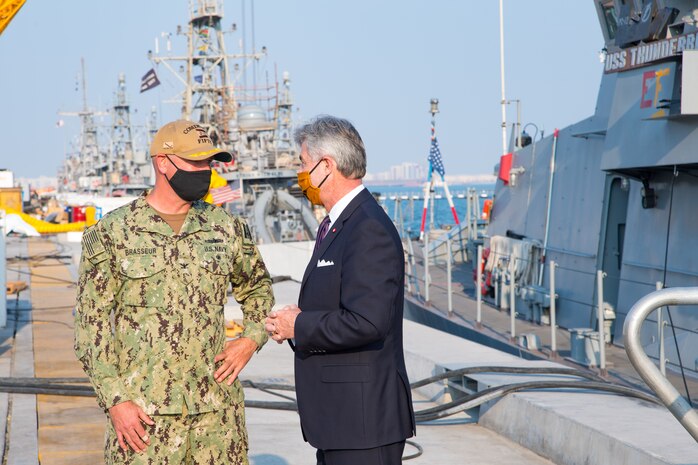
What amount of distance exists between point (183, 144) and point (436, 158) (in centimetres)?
1965

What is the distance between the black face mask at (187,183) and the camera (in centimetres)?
361

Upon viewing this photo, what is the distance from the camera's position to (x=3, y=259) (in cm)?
1068

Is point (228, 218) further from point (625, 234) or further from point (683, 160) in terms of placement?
point (625, 234)

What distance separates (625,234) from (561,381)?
6200 millimetres

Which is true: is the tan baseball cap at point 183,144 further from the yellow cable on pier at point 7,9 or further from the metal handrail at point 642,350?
Answer: the yellow cable on pier at point 7,9

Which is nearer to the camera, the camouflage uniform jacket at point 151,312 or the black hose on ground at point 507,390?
the camouflage uniform jacket at point 151,312

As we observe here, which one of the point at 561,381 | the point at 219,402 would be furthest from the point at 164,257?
the point at 561,381

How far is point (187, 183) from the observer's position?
3.62 m

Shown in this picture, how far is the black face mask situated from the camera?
3.61m

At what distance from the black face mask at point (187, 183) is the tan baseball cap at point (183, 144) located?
0.19 ft

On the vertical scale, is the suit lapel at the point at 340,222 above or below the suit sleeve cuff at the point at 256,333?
above

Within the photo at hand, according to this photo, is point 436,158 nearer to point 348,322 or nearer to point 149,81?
point 348,322

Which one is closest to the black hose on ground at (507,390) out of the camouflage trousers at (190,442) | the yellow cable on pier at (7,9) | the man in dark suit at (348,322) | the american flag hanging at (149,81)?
the camouflage trousers at (190,442)

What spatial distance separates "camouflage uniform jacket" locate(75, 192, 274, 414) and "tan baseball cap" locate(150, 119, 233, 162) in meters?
0.23
